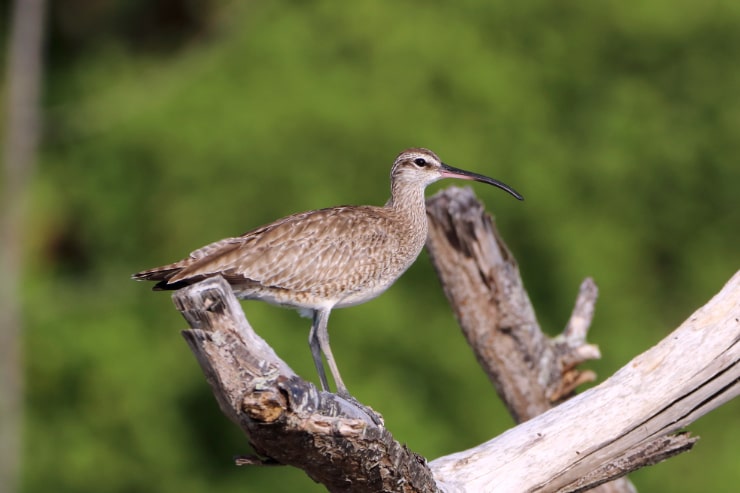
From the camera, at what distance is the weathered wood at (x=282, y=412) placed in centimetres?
498

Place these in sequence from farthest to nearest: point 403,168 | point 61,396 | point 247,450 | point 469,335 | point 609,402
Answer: point 61,396, point 247,450, point 469,335, point 403,168, point 609,402

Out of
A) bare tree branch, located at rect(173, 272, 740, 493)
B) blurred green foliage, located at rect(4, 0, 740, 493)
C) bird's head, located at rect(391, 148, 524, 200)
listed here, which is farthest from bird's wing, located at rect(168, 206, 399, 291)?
blurred green foliage, located at rect(4, 0, 740, 493)

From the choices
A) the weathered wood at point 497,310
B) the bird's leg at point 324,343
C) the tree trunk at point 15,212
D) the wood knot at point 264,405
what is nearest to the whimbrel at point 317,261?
the bird's leg at point 324,343

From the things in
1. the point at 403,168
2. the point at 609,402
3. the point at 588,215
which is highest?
the point at 588,215

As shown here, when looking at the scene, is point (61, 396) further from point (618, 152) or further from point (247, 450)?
point (618, 152)

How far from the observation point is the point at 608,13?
1539 centimetres

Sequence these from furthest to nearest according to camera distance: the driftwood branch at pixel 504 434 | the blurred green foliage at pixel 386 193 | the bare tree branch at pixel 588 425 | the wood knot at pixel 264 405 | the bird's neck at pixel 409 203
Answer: the blurred green foliage at pixel 386 193
the bird's neck at pixel 409 203
the bare tree branch at pixel 588 425
the driftwood branch at pixel 504 434
the wood knot at pixel 264 405

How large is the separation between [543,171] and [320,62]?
3197 mm

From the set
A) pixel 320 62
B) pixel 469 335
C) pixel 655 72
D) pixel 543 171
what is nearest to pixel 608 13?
pixel 655 72

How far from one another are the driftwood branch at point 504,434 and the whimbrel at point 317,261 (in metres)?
0.96

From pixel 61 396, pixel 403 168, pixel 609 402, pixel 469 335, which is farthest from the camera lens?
pixel 61 396

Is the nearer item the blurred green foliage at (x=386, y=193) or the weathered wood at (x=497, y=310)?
the weathered wood at (x=497, y=310)

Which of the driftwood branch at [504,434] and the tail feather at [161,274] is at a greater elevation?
the tail feather at [161,274]

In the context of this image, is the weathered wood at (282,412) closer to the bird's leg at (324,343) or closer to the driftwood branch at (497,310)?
the bird's leg at (324,343)
